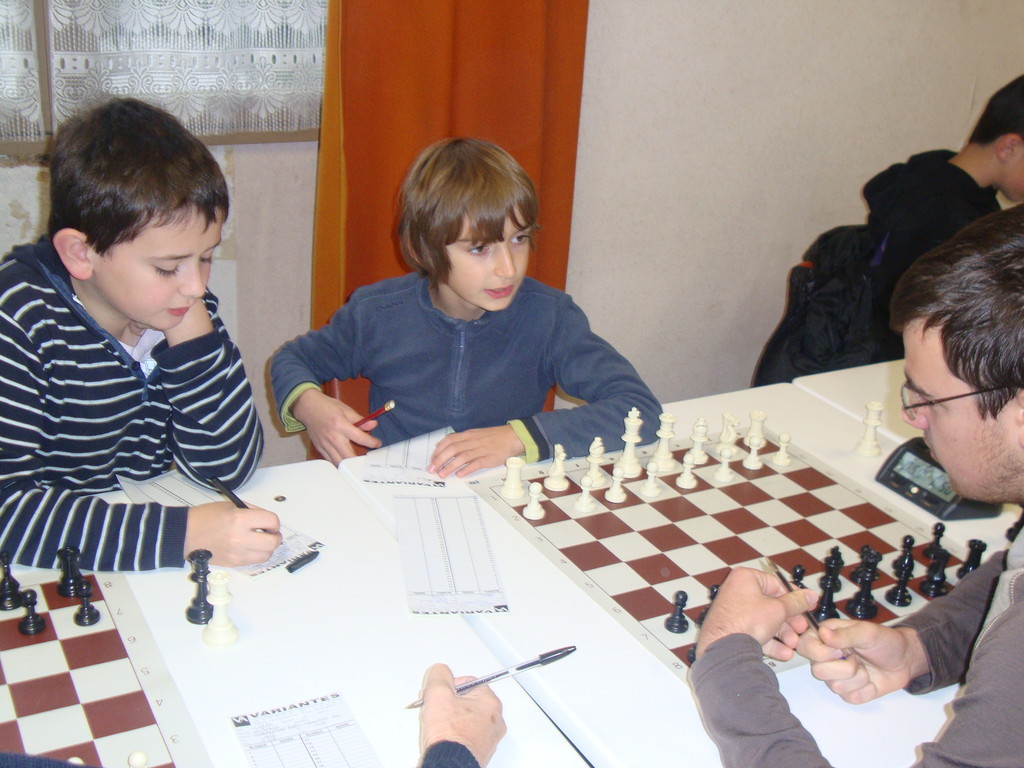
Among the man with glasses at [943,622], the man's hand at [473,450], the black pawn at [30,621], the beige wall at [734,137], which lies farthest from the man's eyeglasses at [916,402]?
the beige wall at [734,137]

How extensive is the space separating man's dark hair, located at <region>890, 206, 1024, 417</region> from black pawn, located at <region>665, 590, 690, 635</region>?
0.48m

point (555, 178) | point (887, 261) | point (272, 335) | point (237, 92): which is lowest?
point (272, 335)

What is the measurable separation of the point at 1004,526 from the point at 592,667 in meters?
0.92

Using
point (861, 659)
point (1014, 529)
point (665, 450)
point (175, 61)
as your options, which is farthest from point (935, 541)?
point (175, 61)

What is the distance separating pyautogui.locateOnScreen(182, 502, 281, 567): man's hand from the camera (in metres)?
1.41

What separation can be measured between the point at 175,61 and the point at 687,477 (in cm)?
162

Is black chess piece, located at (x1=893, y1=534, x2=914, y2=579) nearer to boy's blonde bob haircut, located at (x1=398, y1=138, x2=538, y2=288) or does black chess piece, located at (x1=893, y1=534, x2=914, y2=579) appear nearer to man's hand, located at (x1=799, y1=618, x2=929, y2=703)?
man's hand, located at (x1=799, y1=618, x2=929, y2=703)

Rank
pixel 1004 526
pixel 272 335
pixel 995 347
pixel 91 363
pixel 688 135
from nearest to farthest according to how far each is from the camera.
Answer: pixel 995 347 → pixel 91 363 → pixel 1004 526 → pixel 272 335 → pixel 688 135

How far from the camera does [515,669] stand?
1234 mm

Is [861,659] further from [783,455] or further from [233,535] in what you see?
[233,535]

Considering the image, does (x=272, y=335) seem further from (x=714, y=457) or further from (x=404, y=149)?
(x=714, y=457)

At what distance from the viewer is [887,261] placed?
2.95 m

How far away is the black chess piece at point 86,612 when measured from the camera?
50.4 inches

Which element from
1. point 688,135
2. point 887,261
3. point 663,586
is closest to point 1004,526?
point 663,586
